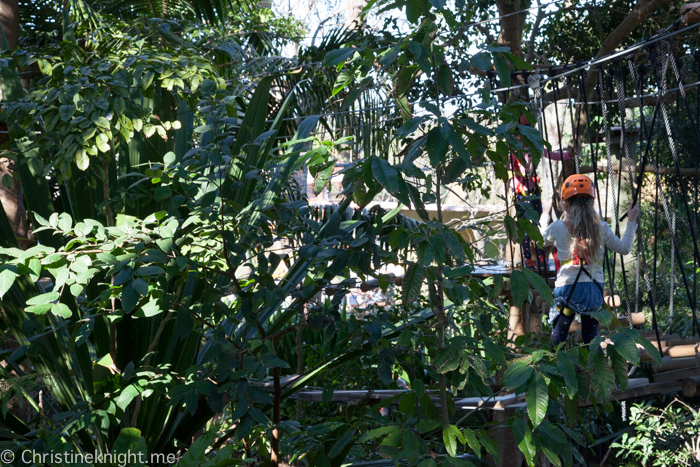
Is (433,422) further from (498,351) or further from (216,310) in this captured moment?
(216,310)

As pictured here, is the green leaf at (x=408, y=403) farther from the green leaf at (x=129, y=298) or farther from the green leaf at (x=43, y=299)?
the green leaf at (x=43, y=299)

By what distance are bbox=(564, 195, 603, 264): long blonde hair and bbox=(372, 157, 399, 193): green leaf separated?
5.35ft

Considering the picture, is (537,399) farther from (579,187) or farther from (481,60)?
(579,187)

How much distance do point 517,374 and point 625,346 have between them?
0.70 ft

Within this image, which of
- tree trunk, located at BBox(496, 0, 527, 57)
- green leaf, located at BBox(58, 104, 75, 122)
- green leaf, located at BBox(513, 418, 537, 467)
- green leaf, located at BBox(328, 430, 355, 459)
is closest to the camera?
green leaf, located at BBox(513, 418, 537, 467)

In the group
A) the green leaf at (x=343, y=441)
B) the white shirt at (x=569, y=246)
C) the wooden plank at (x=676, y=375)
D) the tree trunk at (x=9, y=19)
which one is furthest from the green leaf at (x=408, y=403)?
the tree trunk at (x=9, y=19)

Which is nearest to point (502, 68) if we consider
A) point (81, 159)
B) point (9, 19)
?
point (81, 159)

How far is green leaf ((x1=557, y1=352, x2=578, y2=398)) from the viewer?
117 cm

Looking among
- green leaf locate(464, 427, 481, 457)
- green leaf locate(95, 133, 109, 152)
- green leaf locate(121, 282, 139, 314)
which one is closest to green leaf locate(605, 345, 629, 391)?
green leaf locate(464, 427, 481, 457)

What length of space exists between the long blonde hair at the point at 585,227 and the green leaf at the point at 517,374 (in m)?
1.54

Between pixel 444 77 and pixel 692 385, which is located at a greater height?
pixel 444 77

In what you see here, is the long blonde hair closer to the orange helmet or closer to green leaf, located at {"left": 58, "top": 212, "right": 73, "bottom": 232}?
the orange helmet

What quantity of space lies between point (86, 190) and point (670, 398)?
4.71 meters

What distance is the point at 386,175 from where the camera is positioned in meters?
1.23
